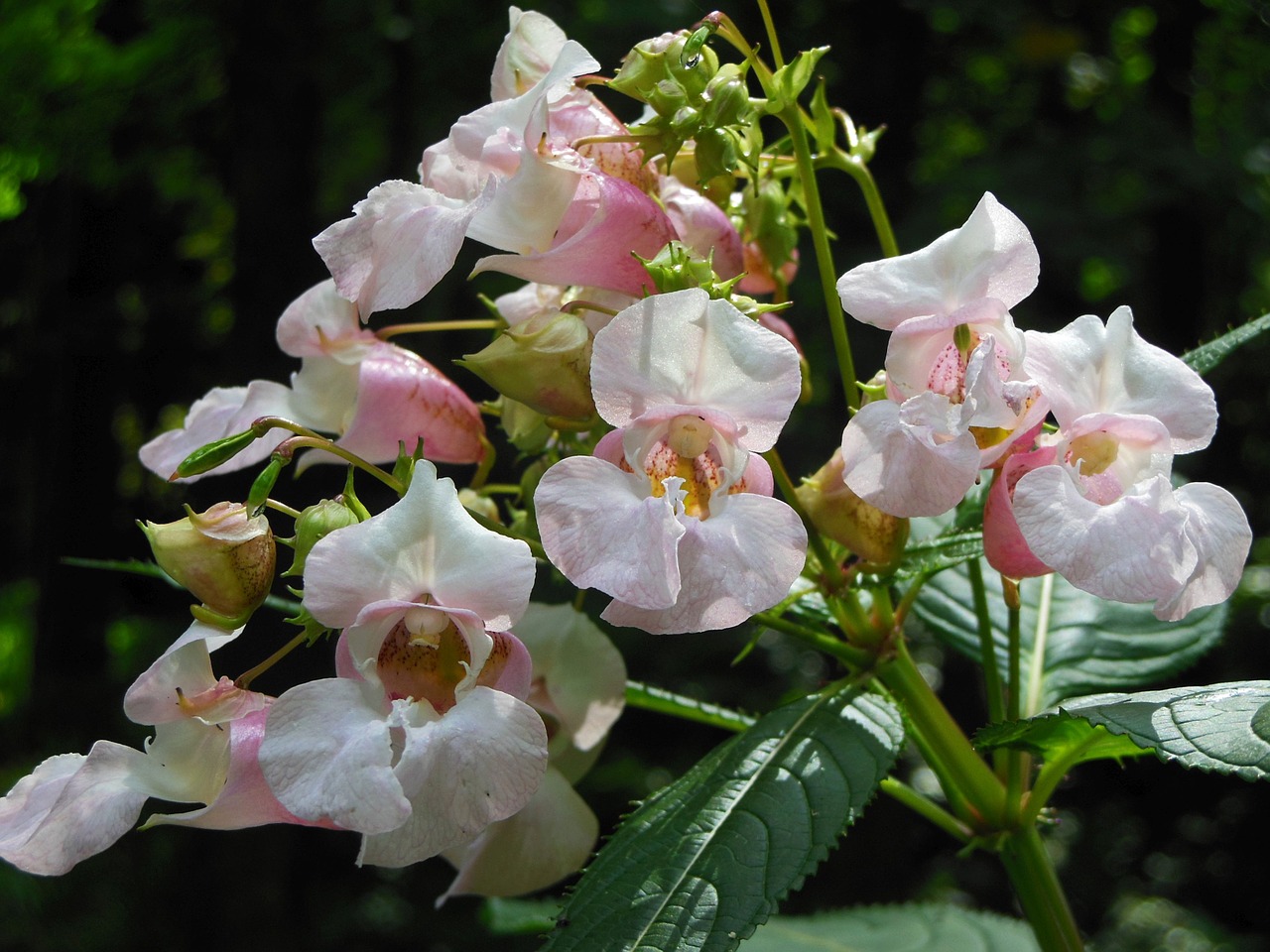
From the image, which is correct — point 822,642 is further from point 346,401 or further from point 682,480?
point 346,401

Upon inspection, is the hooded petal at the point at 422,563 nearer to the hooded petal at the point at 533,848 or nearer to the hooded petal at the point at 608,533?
the hooded petal at the point at 608,533

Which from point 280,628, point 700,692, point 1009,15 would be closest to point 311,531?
point 280,628

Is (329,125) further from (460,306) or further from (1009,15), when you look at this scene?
(1009,15)

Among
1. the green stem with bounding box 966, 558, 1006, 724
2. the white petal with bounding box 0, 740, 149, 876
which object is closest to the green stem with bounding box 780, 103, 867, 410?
the green stem with bounding box 966, 558, 1006, 724

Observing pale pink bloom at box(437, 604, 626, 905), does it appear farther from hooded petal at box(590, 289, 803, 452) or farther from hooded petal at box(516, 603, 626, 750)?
hooded petal at box(590, 289, 803, 452)

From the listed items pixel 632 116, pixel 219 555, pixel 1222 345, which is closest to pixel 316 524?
pixel 219 555

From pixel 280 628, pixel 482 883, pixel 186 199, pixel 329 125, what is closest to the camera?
pixel 482 883

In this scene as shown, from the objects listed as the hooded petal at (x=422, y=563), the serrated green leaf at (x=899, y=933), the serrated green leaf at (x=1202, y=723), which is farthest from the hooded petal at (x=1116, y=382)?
the serrated green leaf at (x=899, y=933)
